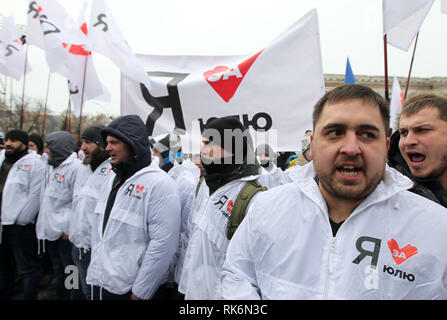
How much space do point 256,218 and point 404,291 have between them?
0.66 m

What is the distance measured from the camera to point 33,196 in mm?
4242

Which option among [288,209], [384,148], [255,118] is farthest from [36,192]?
[384,148]

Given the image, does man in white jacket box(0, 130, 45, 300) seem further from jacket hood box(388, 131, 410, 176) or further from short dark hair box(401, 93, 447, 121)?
short dark hair box(401, 93, 447, 121)

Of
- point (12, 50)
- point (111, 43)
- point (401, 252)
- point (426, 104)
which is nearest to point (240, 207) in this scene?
point (401, 252)

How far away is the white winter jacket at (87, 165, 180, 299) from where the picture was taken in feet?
8.04

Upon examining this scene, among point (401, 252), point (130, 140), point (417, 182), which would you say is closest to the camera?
point (401, 252)

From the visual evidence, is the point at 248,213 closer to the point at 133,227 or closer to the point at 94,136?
the point at 133,227

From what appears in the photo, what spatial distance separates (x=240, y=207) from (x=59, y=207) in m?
3.14

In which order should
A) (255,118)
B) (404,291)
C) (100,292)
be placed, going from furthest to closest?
1. (255,118)
2. (100,292)
3. (404,291)

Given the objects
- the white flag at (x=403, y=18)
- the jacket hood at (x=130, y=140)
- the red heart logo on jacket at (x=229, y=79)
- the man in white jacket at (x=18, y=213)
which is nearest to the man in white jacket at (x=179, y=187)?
the jacket hood at (x=130, y=140)

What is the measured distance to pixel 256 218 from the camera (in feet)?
4.58

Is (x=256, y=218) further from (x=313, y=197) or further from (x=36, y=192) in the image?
(x=36, y=192)

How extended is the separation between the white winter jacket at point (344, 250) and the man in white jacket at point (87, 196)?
2.54 metres

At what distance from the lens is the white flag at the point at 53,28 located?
409 centimetres
